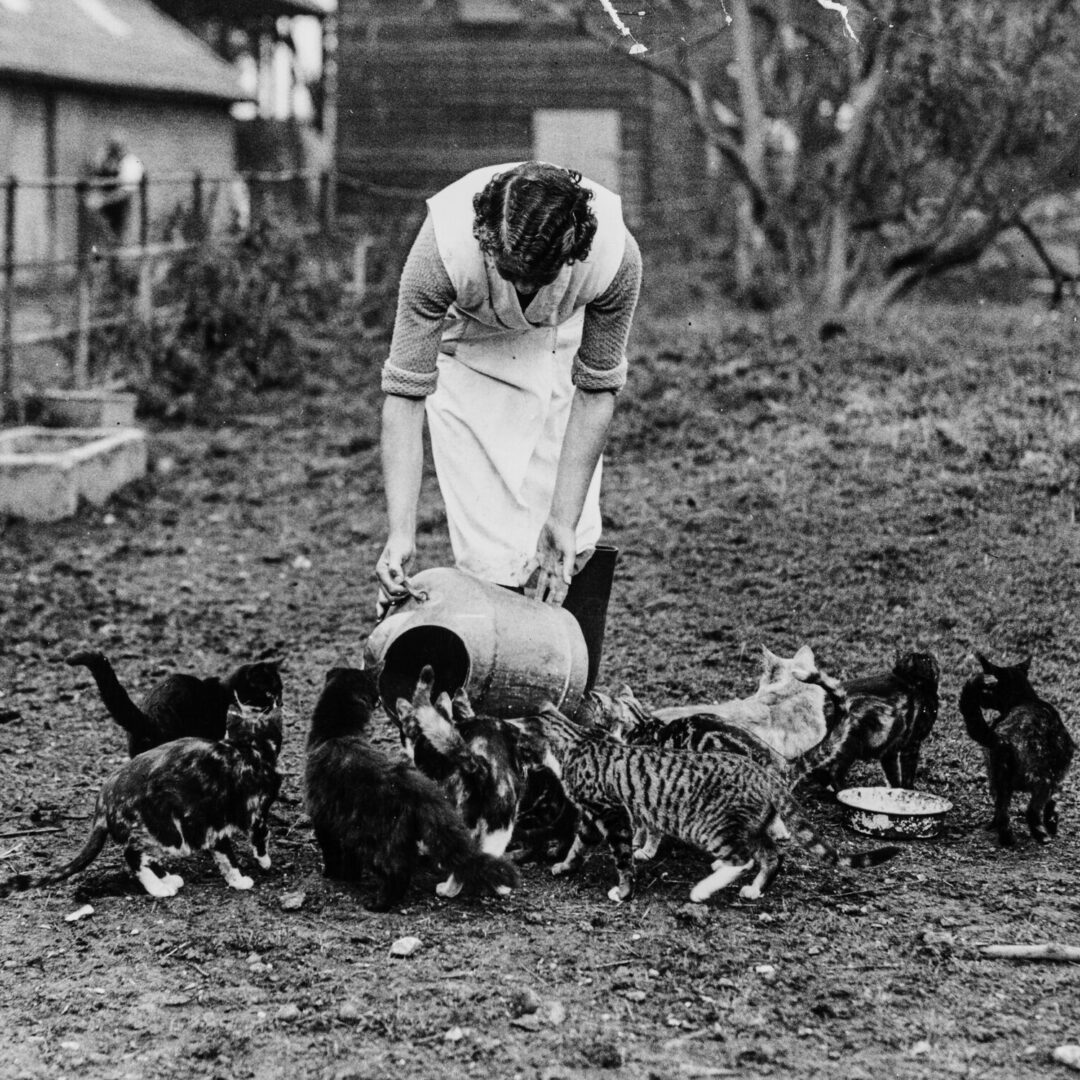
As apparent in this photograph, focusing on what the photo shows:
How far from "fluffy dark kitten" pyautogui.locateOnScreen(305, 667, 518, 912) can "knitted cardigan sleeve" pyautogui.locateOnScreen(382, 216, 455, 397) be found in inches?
40.8

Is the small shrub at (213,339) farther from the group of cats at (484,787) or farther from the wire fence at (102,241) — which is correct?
the group of cats at (484,787)

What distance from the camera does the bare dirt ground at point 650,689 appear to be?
12.5 feet

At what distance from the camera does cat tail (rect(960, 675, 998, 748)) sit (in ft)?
16.7

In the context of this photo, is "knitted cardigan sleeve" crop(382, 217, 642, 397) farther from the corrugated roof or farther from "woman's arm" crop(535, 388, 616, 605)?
the corrugated roof

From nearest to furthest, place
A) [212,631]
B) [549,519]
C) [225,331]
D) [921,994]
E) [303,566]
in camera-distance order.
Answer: [921,994]
[549,519]
[212,631]
[303,566]
[225,331]

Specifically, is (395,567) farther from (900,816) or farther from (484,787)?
(900,816)

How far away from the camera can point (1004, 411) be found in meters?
10.5

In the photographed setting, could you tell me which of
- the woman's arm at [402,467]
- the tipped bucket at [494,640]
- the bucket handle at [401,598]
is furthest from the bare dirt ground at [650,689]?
the woman's arm at [402,467]

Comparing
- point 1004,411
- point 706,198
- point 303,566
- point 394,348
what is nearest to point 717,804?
Result: point 394,348

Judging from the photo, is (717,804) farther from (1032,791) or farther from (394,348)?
(394,348)

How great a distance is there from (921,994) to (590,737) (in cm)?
125

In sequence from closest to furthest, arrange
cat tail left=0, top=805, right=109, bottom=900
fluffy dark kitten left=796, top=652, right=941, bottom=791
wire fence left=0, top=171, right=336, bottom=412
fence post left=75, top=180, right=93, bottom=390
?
cat tail left=0, top=805, right=109, bottom=900
fluffy dark kitten left=796, top=652, right=941, bottom=791
wire fence left=0, top=171, right=336, bottom=412
fence post left=75, top=180, right=93, bottom=390

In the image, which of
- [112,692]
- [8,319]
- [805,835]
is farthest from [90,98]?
[805,835]

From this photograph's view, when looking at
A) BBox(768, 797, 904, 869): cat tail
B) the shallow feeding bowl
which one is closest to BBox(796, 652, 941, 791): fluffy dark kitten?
the shallow feeding bowl
